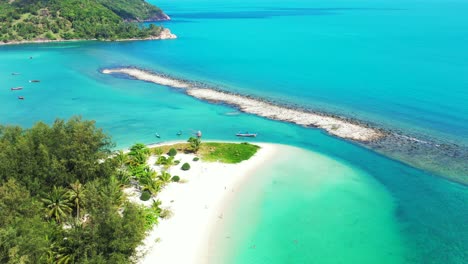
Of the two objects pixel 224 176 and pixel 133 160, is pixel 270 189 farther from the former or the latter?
A: pixel 133 160

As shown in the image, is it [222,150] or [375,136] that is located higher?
[375,136]

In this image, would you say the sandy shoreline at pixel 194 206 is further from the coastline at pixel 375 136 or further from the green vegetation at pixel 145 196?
the coastline at pixel 375 136

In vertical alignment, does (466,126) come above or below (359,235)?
above

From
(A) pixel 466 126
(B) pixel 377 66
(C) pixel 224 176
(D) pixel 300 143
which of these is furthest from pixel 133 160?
(B) pixel 377 66

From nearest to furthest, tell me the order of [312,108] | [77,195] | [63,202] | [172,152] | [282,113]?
[63,202] < [77,195] < [172,152] < [282,113] < [312,108]

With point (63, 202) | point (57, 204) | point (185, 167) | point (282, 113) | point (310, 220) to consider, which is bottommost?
point (310, 220)

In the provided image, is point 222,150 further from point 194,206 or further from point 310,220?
point 310,220


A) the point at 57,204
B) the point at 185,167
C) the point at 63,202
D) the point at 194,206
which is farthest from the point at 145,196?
the point at 57,204
